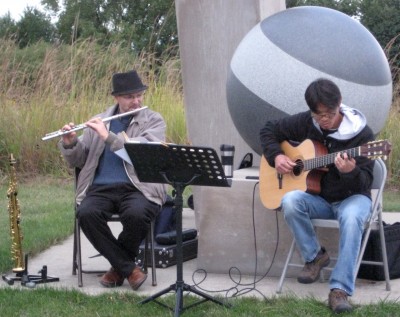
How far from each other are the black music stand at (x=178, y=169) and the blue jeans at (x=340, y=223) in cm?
62

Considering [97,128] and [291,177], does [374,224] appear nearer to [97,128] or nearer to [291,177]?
[291,177]

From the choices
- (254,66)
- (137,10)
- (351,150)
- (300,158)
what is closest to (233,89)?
(254,66)

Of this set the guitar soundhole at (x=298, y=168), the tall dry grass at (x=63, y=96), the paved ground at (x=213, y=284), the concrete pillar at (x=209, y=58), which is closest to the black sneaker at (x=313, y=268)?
the paved ground at (x=213, y=284)

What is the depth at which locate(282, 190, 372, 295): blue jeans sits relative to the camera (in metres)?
5.30

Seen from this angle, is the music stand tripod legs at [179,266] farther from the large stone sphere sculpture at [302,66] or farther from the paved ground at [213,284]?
the large stone sphere sculpture at [302,66]

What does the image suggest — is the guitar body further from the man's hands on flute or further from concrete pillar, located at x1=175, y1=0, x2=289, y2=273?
concrete pillar, located at x1=175, y1=0, x2=289, y2=273

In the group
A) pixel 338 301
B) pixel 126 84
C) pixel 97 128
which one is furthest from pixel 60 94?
pixel 338 301

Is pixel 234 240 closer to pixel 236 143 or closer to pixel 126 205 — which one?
pixel 126 205

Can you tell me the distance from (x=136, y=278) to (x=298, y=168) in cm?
135

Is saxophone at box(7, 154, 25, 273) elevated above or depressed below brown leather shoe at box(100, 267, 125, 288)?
above

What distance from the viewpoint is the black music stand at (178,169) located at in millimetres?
5113

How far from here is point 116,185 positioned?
6.20 meters

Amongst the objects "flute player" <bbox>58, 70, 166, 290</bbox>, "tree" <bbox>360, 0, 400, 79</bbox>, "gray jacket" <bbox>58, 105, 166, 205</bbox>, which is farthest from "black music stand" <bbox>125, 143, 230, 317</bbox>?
"tree" <bbox>360, 0, 400, 79</bbox>

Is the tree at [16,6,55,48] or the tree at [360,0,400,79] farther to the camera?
the tree at [16,6,55,48]
